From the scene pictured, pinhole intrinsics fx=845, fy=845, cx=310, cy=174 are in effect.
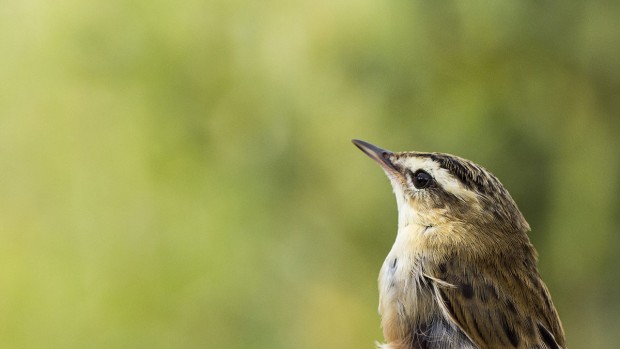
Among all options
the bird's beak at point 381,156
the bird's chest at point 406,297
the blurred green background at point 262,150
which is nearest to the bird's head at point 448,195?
the bird's beak at point 381,156

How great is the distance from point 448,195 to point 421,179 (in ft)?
0.35

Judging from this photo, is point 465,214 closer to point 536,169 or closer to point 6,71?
point 536,169

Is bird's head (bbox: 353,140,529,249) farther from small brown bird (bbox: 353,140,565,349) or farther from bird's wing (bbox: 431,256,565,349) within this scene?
bird's wing (bbox: 431,256,565,349)

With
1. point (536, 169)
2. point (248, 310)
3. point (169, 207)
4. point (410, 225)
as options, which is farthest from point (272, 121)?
point (410, 225)

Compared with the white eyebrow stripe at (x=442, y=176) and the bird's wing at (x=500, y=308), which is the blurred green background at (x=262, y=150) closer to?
the white eyebrow stripe at (x=442, y=176)

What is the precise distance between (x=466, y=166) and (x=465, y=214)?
0.19 m

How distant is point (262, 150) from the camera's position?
5.12 m

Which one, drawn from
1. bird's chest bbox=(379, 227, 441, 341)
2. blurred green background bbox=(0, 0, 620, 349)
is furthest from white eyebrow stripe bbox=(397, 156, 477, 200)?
blurred green background bbox=(0, 0, 620, 349)

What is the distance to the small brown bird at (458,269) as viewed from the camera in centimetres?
248

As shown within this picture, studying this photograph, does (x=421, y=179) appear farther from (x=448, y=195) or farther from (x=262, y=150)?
(x=262, y=150)

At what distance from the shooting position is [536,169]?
4.56m

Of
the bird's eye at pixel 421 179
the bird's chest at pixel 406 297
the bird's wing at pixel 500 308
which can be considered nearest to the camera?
the bird's wing at pixel 500 308

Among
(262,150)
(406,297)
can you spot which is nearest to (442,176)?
(406,297)

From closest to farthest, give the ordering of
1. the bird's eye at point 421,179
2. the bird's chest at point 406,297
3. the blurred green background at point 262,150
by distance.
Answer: the bird's chest at point 406,297, the bird's eye at point 421,179, the blurred green background at point 262,150
